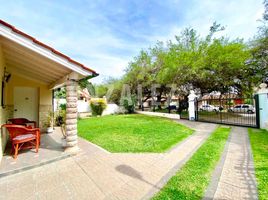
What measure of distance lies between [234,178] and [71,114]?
5.01 metres

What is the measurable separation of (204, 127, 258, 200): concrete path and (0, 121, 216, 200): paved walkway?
0.96 metres

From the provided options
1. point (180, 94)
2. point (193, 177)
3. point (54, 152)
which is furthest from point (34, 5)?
point (180, 94)

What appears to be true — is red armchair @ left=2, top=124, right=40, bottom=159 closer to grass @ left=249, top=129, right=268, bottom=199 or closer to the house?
the house

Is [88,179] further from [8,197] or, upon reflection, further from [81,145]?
[81,145]

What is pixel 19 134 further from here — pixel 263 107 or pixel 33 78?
pixel 263 107

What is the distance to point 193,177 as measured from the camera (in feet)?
12.2

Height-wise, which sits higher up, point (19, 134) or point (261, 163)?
point (19, 134)

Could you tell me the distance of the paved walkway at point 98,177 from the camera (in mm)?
3232

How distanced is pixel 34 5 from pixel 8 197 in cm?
770

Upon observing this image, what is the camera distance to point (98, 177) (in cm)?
391

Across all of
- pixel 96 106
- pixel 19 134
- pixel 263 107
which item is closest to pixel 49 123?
pixel 19 134

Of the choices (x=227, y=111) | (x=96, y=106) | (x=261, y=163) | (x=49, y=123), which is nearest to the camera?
(x=261, y=163)

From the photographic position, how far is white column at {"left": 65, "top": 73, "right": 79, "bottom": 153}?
18.4ft

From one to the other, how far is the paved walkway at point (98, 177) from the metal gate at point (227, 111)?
8.59 metres
